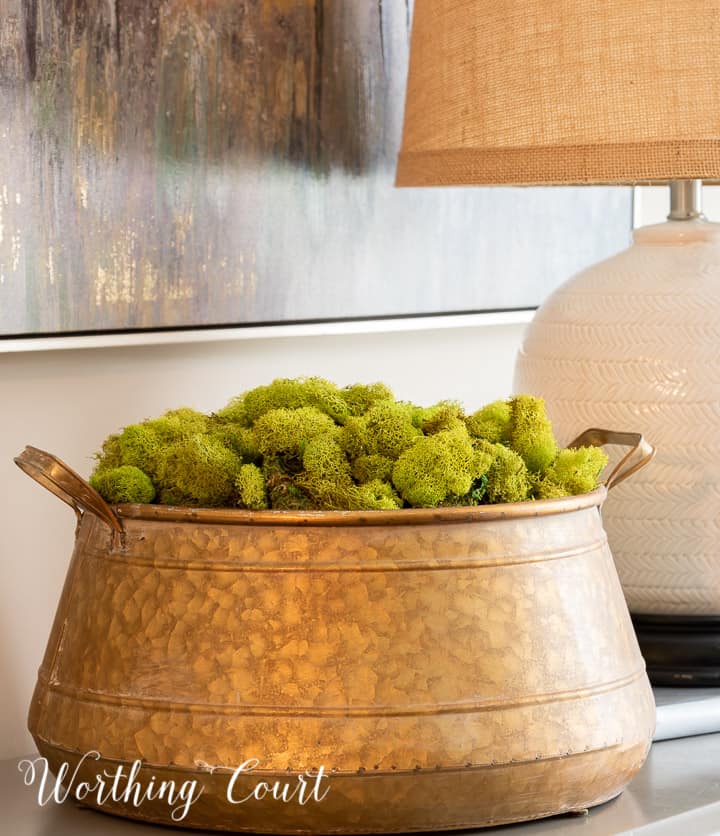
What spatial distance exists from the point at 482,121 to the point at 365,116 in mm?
195

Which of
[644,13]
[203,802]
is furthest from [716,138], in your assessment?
[203,802]

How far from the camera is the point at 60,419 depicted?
3.28 feet

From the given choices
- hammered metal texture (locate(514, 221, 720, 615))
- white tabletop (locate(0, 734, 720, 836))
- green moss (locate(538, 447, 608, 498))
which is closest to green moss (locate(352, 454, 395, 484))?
green moss (locate(538, 447, 608, 498))

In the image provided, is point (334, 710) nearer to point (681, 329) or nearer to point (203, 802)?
point (203, 802)

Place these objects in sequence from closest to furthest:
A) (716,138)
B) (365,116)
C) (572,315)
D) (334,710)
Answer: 1. (334,710)
2. (716,138)
3. (572,315)
4. (365,116)

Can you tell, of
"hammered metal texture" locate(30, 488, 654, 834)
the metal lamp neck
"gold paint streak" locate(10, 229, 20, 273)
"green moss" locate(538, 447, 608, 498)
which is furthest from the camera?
the metal lamp neck

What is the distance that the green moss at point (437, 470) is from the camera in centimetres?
72

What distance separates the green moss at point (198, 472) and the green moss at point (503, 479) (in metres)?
0.15

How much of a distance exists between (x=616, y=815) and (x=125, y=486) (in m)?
0.35

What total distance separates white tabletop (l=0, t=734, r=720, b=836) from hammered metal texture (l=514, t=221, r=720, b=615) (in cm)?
19

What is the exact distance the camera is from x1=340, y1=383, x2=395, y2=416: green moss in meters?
0.81

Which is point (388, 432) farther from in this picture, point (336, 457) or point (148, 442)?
point (148, 442)

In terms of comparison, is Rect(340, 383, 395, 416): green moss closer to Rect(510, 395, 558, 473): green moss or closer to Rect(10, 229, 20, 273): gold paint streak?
Rect(510, 395, 558, 473): green moss

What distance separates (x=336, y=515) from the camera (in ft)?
2.26
